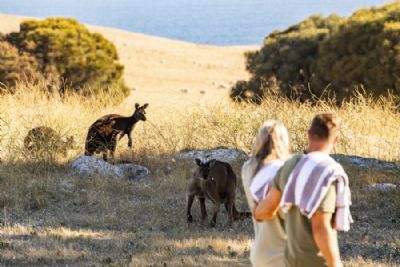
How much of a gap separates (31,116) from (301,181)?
9.75m

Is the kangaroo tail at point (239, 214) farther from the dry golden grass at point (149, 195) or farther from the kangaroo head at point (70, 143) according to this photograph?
the kangaroo head at point (70, 143)

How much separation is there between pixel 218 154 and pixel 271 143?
6932mm

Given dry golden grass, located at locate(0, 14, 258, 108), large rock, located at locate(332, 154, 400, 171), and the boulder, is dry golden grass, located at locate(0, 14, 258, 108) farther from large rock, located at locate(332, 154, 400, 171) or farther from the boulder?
the boulder

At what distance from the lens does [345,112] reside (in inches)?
569

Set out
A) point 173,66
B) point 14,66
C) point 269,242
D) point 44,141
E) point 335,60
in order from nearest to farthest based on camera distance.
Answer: point 269,242
point 44,141
point 335,60
point 14,66
point 173,66

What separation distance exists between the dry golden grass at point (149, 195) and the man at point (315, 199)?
104 inches

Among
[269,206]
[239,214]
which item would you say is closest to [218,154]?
[239,214]

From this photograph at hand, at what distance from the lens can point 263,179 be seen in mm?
4871

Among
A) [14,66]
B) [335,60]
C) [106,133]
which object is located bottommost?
[106,133]

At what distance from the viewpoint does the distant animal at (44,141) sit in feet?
38.4

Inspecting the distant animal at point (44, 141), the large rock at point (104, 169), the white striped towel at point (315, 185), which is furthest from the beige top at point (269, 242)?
the distant animal at point (44, 141)

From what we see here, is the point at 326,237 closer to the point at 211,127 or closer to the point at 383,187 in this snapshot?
the point at 383,187

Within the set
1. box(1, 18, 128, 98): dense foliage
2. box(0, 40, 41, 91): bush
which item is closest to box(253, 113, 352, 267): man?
box(0, 40, 41, 91): bush

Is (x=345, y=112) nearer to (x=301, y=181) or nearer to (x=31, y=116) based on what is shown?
(x=31, y=116)
